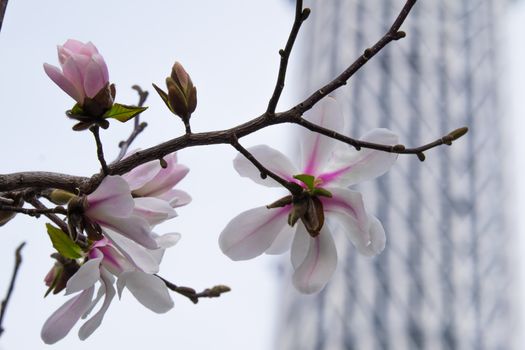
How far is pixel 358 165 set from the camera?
57 centimetres

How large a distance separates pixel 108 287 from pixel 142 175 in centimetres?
9

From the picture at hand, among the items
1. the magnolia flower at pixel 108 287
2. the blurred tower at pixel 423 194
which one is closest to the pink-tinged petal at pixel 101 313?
the magnolia flower at pixel 108 287

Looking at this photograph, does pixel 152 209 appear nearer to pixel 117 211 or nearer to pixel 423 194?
pixel 117 211

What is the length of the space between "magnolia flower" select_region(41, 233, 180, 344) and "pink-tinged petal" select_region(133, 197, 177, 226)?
0.07 ft

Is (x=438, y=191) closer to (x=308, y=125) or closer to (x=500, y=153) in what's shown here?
(x=500, y=153)

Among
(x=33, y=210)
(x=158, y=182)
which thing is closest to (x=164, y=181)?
(x=158, y=182)

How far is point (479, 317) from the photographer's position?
17797 mm

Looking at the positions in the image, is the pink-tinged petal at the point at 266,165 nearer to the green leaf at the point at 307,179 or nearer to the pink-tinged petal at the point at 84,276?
the green leaf at the point at 307,179

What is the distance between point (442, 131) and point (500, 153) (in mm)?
1636

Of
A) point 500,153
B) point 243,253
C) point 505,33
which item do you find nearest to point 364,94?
point 500,153

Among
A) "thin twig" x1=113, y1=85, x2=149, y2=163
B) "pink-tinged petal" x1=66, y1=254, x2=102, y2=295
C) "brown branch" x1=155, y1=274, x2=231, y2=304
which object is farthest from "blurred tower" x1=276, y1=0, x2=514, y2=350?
"pink-tinged petal" x1=66, y1=254, x2=102, y2=295

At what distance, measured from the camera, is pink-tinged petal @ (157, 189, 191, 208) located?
0.57 metres

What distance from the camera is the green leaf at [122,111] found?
51 cm

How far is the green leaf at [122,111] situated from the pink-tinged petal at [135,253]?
8 centimetres
